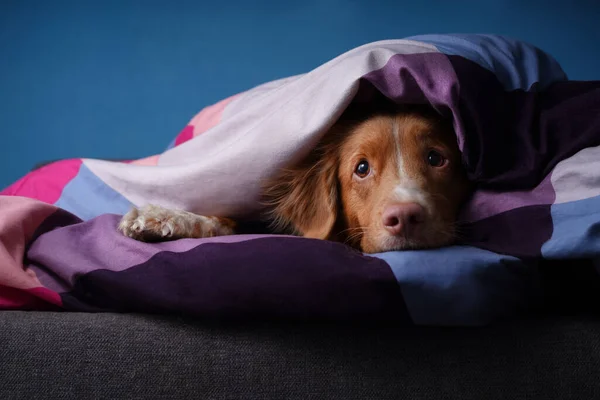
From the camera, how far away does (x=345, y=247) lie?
1.24 m

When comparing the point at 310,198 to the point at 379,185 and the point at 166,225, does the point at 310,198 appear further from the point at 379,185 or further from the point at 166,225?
the point at 166,225

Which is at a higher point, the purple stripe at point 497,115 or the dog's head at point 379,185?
the purple stripe at point 497,115

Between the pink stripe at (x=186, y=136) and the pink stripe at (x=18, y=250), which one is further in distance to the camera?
the pink stripe at (x=186, y=136)

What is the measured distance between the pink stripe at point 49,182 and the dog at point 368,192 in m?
0.62

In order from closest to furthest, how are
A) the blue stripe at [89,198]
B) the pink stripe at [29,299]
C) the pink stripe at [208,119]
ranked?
the pink stripe at [29,299]
the blue stripe at [89,198]
the pink stripe at [208,119]

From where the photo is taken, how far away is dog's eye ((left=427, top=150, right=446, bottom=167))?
1.61 meters

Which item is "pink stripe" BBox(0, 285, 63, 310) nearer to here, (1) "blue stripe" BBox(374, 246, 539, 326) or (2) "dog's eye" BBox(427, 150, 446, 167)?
(1) "blue stripe" BBox(374, 246, 539, 326)

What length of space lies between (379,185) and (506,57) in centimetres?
54

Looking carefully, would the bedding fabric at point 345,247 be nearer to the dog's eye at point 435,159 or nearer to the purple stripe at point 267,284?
the purple stripe at point 267,284

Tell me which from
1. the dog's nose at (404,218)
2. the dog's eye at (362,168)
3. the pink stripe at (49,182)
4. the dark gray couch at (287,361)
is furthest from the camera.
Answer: the pink stripe at (49,182)

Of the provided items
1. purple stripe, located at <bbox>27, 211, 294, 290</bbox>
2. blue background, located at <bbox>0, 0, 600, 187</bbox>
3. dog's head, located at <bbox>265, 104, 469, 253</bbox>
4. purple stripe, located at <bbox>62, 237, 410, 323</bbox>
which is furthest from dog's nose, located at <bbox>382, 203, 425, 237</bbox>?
blue background, located at <bbox>0, 0, 600, 187</bbox>

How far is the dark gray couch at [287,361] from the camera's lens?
106cm

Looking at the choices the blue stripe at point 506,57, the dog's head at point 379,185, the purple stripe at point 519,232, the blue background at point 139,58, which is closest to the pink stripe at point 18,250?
the dog's head at point 379,185

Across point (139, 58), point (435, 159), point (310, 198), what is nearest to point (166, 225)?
point (310, 198)
